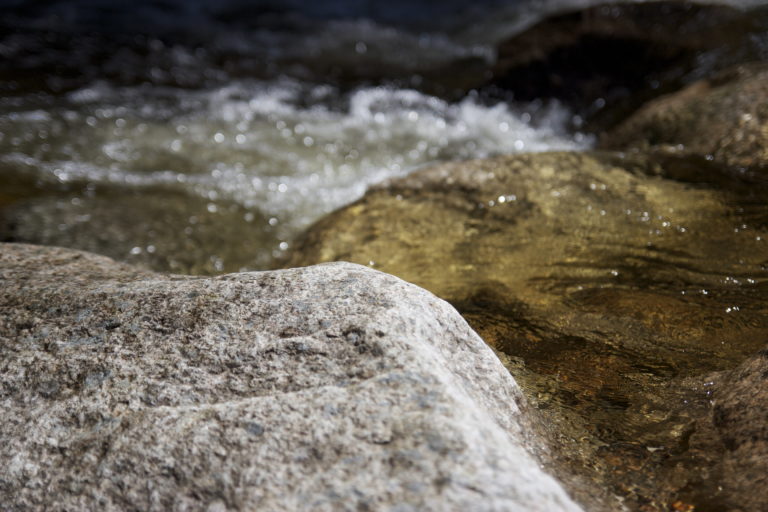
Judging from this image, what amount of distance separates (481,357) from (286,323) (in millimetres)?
548

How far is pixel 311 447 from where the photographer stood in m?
1.23

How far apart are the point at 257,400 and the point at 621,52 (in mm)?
5428

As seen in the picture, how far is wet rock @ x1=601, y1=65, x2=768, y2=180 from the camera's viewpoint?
331 centimetres

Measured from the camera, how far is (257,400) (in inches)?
53.9

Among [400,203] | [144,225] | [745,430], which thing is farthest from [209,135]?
[745,430]

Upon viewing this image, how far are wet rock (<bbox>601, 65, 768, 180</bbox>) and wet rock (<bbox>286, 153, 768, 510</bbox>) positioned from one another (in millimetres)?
387

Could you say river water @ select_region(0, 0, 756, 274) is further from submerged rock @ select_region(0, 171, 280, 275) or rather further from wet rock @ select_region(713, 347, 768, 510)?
wet rock @ select_region(713, 347, 768, 510)

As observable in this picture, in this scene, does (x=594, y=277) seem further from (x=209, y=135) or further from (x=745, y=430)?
(x=209, y=135)

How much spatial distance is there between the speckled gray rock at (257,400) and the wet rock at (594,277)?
12.0 inches

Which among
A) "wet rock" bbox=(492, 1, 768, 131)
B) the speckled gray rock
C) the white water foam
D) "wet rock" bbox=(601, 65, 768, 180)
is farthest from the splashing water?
the speckled gray rock

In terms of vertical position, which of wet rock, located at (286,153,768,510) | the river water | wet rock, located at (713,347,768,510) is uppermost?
wet rock, located at (713,347,768,510)

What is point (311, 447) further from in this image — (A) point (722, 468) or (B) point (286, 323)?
(A) point (722, 468)

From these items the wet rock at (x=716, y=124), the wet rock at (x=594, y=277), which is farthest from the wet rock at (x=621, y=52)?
the wet rock at (x=594, y=277)

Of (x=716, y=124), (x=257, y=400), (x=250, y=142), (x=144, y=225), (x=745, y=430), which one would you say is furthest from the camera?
(x=250, y=142)
